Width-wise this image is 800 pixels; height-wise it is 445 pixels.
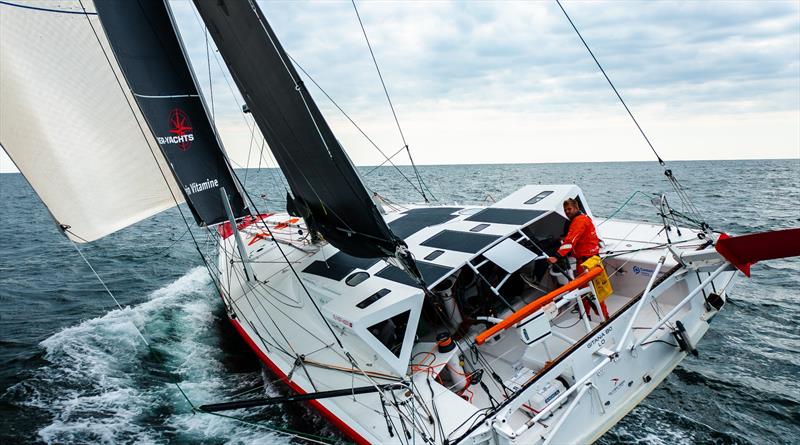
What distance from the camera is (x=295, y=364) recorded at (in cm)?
536

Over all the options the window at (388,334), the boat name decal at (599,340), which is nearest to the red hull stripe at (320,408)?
the window at (388,334)

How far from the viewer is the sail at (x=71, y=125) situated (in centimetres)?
571

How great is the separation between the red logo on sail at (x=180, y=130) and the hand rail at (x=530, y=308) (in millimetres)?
5213

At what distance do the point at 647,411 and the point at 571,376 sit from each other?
2266 mm

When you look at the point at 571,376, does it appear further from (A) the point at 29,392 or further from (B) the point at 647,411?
(A) the point at 29,392

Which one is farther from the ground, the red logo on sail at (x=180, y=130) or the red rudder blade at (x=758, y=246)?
the red logo on sail at (x=180, y=130)

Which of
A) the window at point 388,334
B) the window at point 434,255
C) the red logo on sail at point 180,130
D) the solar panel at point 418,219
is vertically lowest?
the window at point 388,334

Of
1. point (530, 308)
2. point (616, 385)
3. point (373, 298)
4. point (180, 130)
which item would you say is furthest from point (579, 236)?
point (180, 130)

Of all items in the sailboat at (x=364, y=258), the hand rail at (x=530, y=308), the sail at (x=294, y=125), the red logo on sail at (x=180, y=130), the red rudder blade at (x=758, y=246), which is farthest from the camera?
the red logo on sail at (x=180, y=130)

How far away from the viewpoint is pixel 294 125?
15.6 feet

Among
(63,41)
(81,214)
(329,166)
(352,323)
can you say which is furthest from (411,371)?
(63,41)

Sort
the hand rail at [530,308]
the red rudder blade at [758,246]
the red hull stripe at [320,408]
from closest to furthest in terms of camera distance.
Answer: the red rudder blade at [758,246], the hand rail at [530,308], the red hull stripe at [320,408]

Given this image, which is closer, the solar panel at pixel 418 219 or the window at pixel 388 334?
the window at pixel 388 334

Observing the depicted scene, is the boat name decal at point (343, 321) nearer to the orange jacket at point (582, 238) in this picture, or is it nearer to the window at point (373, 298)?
the window at point (373, 298)
